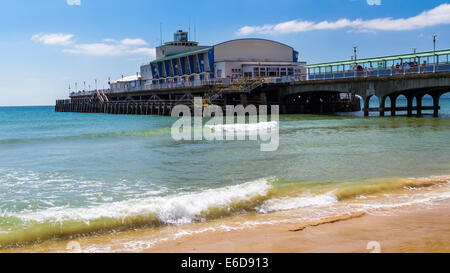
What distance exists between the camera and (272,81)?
159 ft

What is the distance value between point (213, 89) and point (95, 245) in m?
45.1

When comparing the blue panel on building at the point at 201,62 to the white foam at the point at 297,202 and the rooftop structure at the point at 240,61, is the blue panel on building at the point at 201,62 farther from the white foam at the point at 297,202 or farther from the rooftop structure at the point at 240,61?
the white foam at the point at 297,202

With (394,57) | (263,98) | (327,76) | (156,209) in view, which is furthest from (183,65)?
(156,209)

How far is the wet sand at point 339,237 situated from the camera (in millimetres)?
6383

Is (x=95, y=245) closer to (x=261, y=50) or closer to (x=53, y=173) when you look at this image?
(x=53, y=173)

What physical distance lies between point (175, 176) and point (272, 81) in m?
36.7

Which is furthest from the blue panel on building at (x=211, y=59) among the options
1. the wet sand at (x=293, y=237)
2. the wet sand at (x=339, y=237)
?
the wet sand at (x=339, y=237)

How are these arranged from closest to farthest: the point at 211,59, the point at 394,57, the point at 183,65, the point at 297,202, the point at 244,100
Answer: the point at 297,202 < the point at 394,57 < the point at 244,100 < the point at 211,59 < the point at 183,65

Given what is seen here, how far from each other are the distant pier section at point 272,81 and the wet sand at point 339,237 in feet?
96.4

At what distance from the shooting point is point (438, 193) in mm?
10070

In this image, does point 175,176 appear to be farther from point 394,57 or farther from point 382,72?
point 394,57

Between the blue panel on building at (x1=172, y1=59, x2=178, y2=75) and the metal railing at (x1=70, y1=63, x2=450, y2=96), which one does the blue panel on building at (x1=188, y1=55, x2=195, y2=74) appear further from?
the blue panel on building at (x1=172, y1=59, x2=178, y2=75)

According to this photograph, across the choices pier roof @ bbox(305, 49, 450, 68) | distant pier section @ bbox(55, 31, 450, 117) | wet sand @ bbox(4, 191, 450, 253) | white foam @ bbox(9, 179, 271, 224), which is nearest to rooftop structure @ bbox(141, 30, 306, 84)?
distant pier section @ bbox(55, 31, 450, 117)

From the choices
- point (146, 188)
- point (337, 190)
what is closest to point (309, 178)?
point (337, 190)
